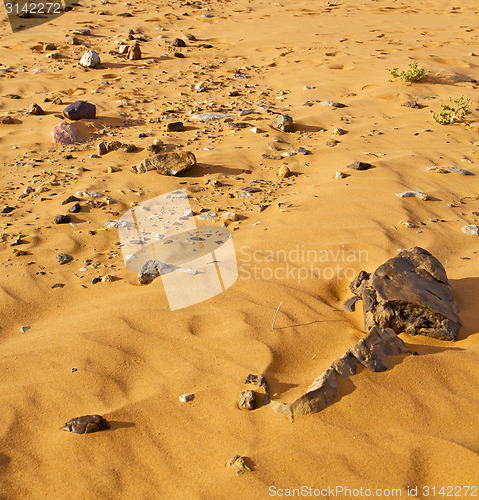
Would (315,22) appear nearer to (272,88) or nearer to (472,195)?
(272,88)

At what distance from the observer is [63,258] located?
306cm

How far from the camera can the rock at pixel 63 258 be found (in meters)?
3.04

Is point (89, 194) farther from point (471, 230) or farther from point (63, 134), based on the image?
point (471, 230)

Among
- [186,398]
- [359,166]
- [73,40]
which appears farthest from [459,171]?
[73,40]

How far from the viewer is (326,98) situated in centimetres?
590

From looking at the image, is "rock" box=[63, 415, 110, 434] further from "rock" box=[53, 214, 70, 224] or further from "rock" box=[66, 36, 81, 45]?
"rock" box=[66, 36, 81, 45]

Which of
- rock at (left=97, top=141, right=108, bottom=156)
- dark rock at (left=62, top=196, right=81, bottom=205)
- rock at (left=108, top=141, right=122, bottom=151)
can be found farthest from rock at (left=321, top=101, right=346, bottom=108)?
dark rock at (left=62, top=196, right=81, bottom=205)

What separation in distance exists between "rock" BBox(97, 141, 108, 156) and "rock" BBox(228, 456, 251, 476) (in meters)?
3.52

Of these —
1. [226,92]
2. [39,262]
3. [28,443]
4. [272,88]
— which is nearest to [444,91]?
[272,88]

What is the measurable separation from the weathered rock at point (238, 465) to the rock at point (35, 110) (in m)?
4.90

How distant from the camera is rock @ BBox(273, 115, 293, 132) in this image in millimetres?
4902

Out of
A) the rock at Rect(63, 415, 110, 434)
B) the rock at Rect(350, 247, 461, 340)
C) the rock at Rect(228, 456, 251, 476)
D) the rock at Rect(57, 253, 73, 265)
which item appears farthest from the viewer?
the rock at Rect(57, 253, 73, 265)

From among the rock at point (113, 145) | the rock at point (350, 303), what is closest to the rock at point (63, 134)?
the rock at point (113, 145)

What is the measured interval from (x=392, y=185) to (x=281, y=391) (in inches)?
94.0
